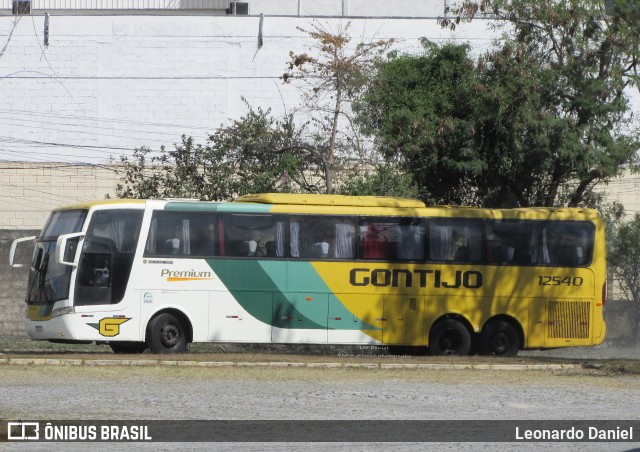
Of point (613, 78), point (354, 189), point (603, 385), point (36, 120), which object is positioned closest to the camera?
point (603, 385)

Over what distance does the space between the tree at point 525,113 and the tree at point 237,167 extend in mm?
2803

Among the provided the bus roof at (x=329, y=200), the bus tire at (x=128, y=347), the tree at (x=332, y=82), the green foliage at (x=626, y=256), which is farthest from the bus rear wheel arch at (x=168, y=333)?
the green foliage at (x=626, y=256)

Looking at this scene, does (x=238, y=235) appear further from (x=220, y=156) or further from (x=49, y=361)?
(x=220, y=156)

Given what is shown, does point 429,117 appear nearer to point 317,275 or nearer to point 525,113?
point 525,113

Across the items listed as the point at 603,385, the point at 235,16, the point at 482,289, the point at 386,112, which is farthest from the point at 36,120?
the point at 603,385

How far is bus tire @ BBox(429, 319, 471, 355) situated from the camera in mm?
24188

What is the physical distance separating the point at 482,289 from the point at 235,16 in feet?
62.4

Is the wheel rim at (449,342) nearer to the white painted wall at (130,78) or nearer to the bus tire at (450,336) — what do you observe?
the bus tire at (450,336)

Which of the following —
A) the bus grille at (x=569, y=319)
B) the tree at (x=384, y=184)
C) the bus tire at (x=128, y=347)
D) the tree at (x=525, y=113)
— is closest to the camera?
the bus tire at (x=128, y=347)

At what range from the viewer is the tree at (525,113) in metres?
27.4

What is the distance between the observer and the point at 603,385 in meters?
18.1

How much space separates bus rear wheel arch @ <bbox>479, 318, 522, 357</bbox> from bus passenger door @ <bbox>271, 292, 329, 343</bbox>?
349 centimetres

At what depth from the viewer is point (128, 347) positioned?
24344 mm

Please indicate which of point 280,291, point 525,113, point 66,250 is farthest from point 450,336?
point 66,250
